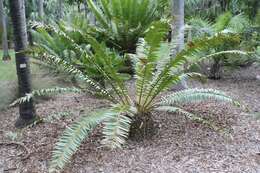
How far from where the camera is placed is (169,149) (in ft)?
13.9

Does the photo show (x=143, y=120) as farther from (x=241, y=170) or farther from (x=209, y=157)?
(x=241, y=170)

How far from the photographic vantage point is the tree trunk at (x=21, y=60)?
4.88 m

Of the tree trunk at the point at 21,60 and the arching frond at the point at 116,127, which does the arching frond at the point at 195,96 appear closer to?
the arching frond at the point at 116,127

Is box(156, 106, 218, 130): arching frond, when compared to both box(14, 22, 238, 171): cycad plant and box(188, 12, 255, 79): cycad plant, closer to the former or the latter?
box(14, 22, 238, 171): cycad plant

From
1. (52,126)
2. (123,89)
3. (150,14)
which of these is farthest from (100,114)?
(150,14)

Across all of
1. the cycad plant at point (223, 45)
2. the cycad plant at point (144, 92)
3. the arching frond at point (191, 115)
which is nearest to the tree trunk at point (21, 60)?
the cycad plant at point (144, 92)

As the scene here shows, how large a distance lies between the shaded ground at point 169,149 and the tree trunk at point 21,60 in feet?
0.71

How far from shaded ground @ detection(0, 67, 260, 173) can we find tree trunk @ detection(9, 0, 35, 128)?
0.22m

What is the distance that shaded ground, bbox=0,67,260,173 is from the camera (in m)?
3.87

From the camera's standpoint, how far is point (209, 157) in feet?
13.2

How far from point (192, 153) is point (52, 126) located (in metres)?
2.00

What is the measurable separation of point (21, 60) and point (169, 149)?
7.48 feet

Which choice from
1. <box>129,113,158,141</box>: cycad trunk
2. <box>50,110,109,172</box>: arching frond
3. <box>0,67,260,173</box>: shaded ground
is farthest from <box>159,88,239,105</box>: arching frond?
<box>50,110,109,172</box>: arching frond

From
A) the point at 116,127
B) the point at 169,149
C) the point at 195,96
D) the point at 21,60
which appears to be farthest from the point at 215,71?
the point at 116,127
